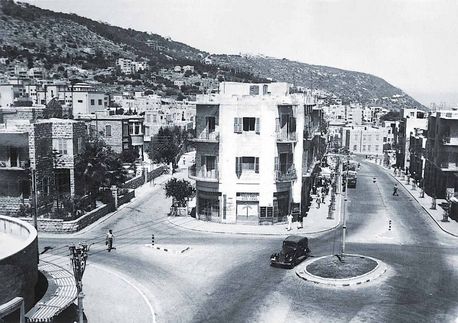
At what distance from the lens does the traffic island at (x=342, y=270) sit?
93.3 ft

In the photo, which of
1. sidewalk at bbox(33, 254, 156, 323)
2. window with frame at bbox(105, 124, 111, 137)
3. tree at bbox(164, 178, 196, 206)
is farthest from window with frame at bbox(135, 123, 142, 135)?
sidewalk at bbox(33, 254, 156, 323)

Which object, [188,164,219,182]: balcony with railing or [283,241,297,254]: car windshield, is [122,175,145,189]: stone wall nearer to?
[188,164,219,182]: balcony with railing

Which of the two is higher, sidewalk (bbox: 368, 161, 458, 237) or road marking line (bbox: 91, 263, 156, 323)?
sidewalk (bbox: 368, 161, 458, 237)

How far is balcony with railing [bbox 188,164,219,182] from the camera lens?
148ft

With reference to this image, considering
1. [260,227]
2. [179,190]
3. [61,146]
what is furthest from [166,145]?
[260,227]

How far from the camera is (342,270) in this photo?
3002 centimetres

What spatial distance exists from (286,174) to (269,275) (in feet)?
53.4

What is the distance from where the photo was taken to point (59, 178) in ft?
161

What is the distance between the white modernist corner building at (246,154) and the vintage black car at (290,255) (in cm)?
1188

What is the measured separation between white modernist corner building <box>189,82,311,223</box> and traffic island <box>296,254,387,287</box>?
41.0 ft

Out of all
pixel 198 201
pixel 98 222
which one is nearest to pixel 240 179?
pixel 198 201

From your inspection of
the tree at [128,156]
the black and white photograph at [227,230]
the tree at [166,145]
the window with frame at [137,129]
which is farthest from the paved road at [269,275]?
the window with frame at [137,129]

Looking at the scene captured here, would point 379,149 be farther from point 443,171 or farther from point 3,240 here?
point 3,240

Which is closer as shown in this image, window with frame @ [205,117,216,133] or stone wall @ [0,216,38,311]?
stone wall @ [0,216,38,311]
